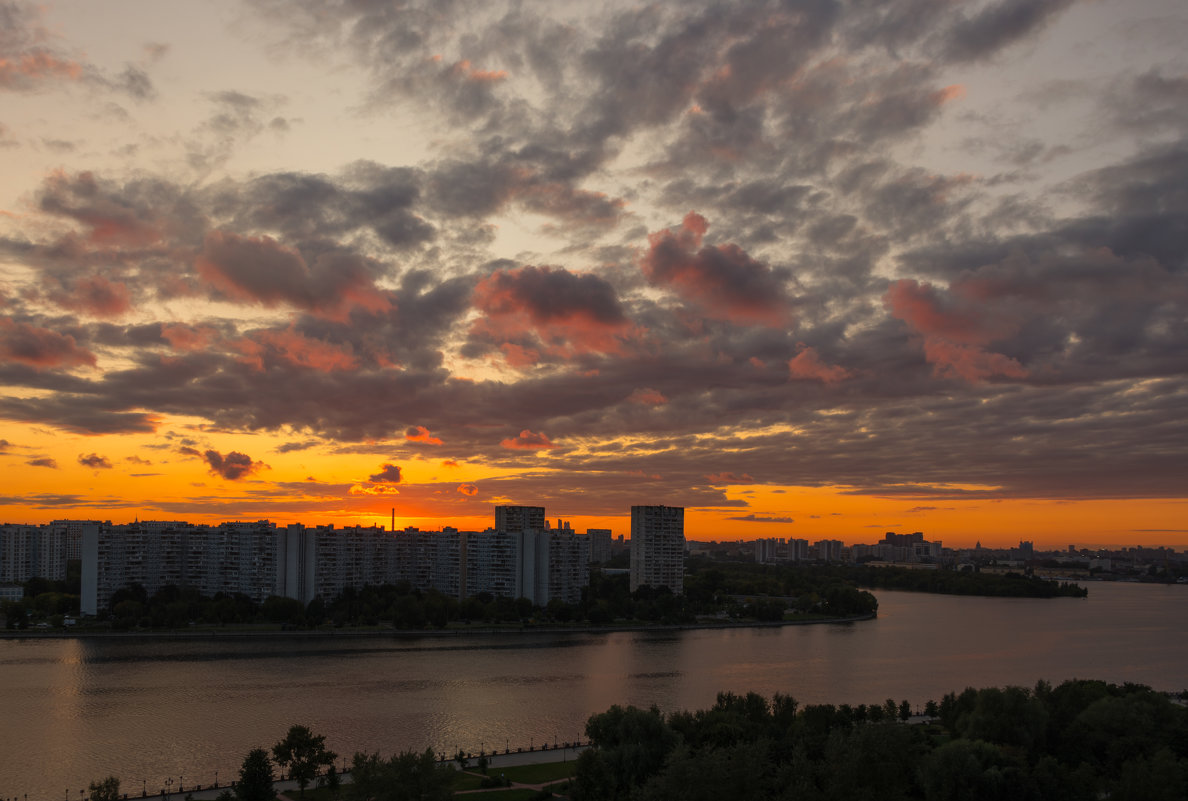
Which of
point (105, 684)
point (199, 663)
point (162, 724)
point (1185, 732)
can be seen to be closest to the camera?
point (1185, 732)

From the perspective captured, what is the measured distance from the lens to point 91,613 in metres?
38.7

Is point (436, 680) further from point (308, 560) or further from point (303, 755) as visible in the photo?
point (308, 560)

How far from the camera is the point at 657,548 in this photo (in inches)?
1999

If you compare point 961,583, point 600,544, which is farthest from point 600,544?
point 961,583

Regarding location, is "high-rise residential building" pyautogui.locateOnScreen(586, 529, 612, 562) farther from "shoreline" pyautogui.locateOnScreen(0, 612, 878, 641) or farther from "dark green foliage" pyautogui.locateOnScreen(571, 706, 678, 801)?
"dark green foliage" pyautogui.locateOnScreen(571, 706, 678, 801)

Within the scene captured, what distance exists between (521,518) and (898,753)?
45.4 m

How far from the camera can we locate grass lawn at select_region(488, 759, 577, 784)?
45.5 ft

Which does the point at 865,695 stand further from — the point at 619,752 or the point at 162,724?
the point at 162,724

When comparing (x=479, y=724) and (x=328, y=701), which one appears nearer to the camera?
(x=479, y=724)

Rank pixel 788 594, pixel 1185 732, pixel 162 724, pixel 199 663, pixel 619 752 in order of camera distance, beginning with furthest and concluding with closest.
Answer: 1. pixel 788 594
2. pixel 199 663
3. pixel 162 724
4. pixel 1185 732
5. pixel 619 752

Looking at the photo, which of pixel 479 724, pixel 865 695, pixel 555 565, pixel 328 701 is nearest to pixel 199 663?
pixel 328 701

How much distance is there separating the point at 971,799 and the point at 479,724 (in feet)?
33.0

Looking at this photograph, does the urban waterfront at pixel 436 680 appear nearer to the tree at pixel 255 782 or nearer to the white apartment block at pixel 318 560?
the tree at pixel 255 782

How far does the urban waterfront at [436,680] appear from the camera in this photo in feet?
57.6
